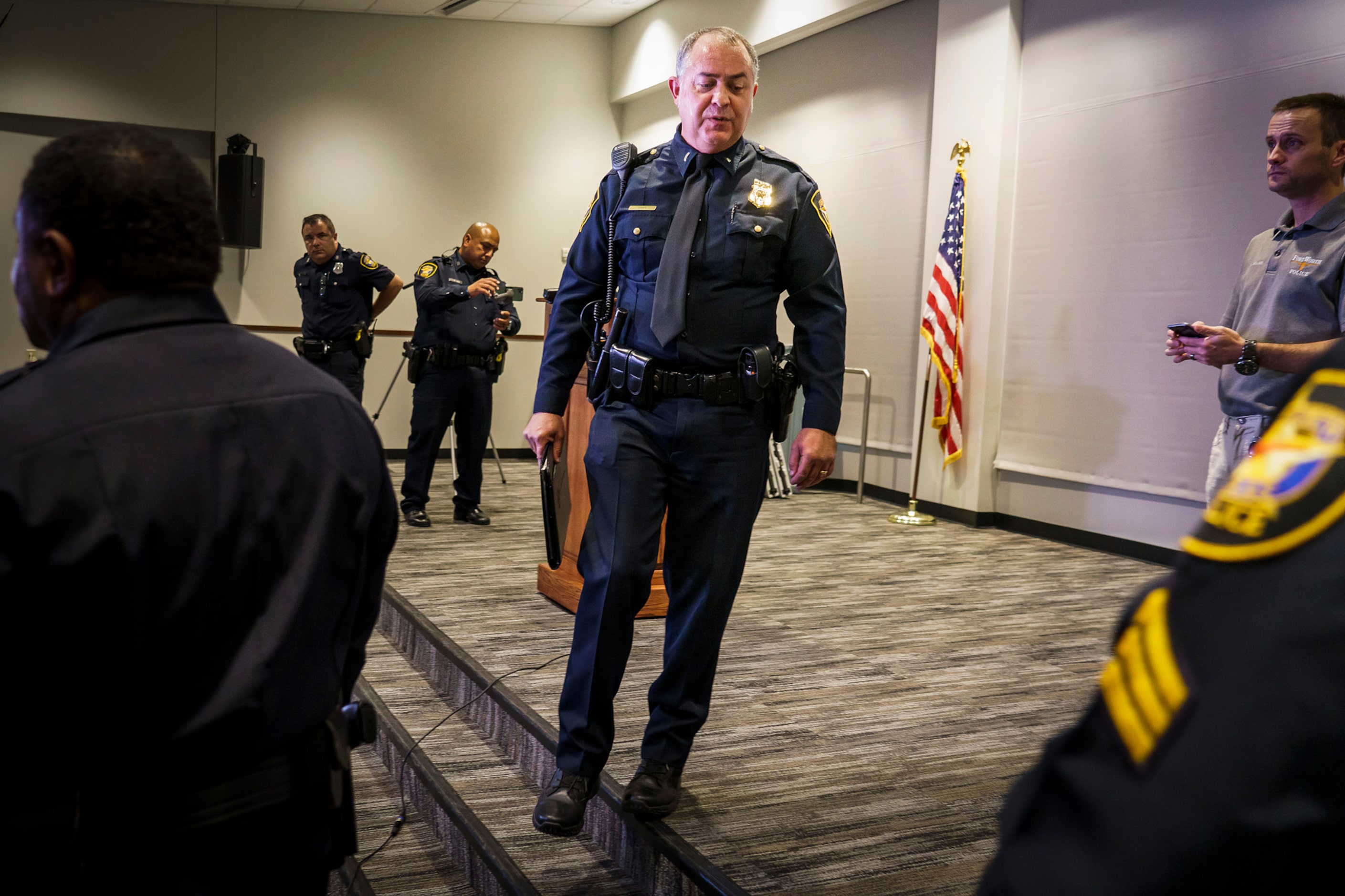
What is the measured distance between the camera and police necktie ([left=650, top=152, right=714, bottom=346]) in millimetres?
2162

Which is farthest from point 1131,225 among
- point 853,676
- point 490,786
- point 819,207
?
point 490,786

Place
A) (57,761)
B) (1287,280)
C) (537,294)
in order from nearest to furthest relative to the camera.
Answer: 1. (57,761)
2. (1287,280)
3. (537,294)

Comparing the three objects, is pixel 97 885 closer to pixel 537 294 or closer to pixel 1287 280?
pixel 1287 280

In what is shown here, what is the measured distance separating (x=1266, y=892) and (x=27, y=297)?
1112 millimetres

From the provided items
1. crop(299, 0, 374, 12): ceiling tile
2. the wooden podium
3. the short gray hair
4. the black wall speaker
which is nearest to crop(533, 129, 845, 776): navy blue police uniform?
the short gray hair

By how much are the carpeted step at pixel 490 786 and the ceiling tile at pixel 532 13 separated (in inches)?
252

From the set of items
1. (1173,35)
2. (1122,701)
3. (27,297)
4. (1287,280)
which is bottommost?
(1122,701)

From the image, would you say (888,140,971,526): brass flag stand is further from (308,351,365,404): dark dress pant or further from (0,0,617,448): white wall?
(0,0,617,448): white wall

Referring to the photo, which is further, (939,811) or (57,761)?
(939,811)

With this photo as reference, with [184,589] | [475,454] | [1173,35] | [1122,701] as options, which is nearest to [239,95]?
[475,454]

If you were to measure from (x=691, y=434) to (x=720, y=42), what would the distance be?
0.80 meters

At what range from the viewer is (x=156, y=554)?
984 millimetres

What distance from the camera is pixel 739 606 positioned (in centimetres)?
403

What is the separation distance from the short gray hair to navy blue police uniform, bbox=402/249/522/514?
3.62 meters
